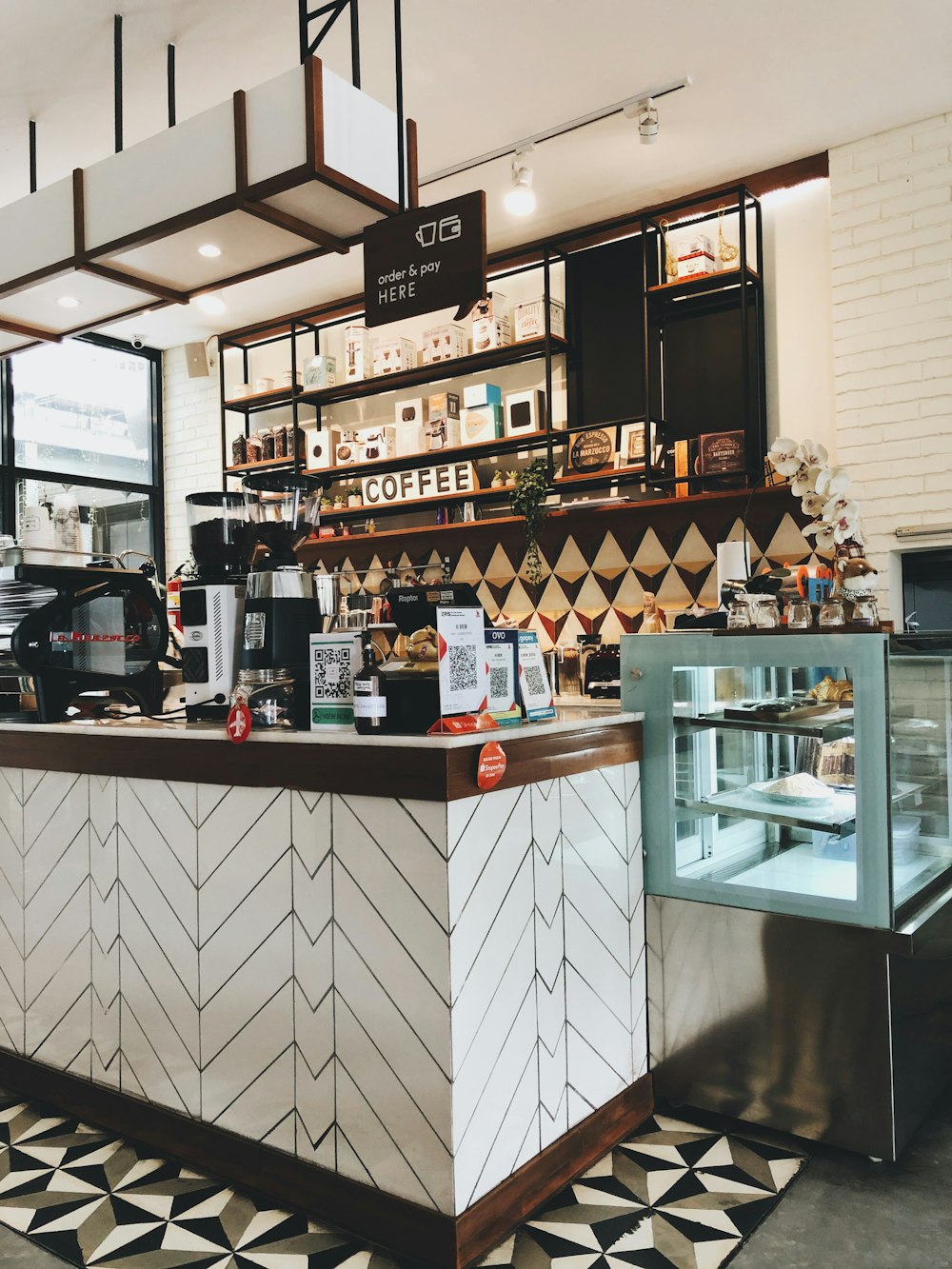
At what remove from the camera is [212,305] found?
6.02 meters

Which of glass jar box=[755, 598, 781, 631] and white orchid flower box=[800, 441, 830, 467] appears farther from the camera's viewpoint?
white orchid flower box=[800, 441, 830, 467]

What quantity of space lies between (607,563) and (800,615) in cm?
271

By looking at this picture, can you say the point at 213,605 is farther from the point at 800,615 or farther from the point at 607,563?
the point at 607,563

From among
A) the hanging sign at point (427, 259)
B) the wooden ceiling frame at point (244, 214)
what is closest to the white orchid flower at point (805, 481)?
the hanging sign at point (427, 259)

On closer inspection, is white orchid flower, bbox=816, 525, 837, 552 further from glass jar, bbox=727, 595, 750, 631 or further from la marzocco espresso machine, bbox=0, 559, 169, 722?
la marzocco espresso machine, bbox=0, 559, 169, 722

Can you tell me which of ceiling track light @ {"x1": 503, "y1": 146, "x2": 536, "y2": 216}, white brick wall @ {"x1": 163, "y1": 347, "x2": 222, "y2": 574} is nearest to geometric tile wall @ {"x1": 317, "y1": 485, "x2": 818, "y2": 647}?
ceiling track light @ {"x1": 503, "y1": 146, "x2": 536, "y2": 216}

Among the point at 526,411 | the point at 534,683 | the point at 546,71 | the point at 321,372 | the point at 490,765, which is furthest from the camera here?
the point at 321,372

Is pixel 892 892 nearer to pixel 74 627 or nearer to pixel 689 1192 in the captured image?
pixel 689 1192

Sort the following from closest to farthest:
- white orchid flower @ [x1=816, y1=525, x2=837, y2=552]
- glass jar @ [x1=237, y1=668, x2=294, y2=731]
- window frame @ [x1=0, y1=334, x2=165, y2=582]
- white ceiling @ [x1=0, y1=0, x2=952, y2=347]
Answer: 1. glass jar @ [x1=237, y1=668, x2=294, y2=731]
2. white orchid flower @ [x1=816, y1=525, x2=837, y2=552]
3. white ceiling @ [x1=0, y1=0, x2=952, y2=347]
4. window frame @ [x1=0, y1=334, x2=165, y2=582]

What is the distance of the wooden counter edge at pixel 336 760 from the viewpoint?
2006 millimetres

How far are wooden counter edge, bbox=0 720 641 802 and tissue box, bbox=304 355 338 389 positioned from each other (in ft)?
11.6

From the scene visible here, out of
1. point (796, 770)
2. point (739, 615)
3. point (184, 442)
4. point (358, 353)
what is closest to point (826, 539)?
point (739, 615)

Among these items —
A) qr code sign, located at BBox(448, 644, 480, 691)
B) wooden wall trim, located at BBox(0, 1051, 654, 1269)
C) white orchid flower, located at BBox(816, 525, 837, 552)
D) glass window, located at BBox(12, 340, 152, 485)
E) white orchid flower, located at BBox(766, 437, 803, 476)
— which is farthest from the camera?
glass window, located at BBox(12, 340, 152, 485)

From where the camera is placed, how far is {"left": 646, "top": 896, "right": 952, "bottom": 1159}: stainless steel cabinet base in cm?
235
